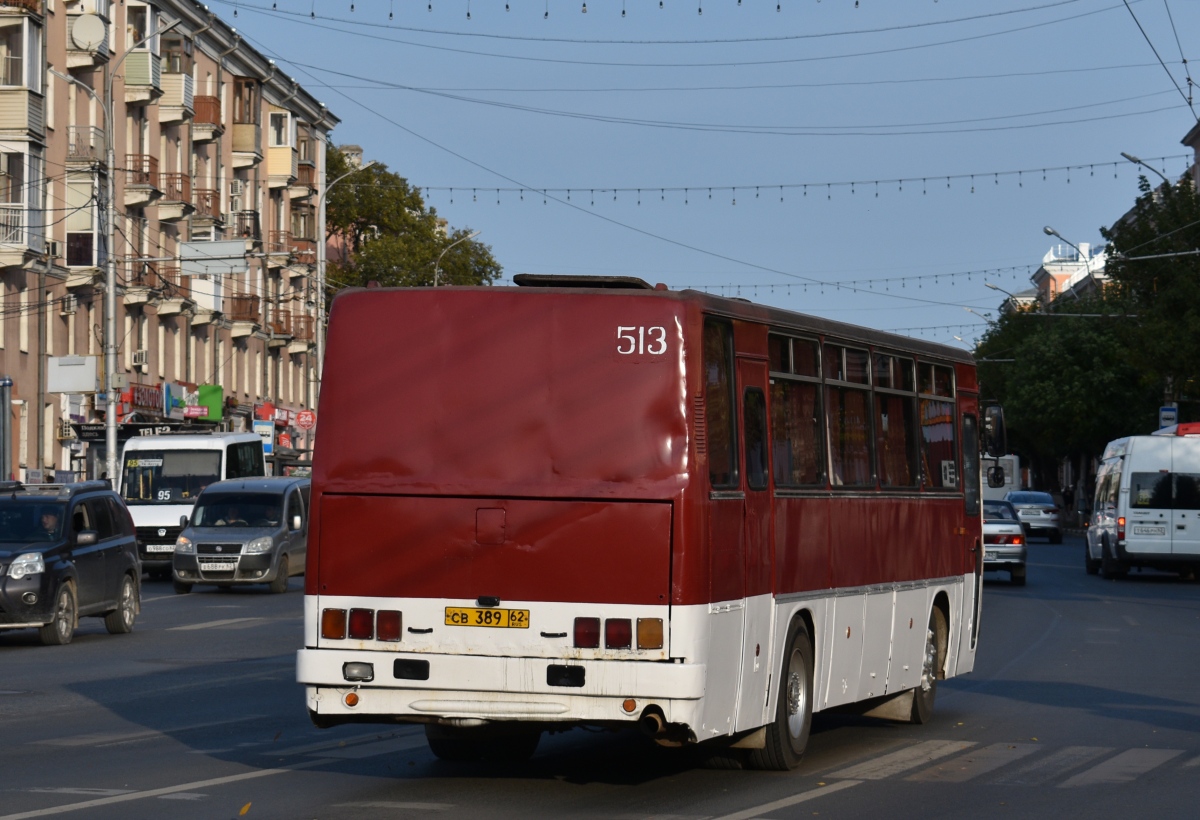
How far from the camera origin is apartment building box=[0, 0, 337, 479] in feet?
171

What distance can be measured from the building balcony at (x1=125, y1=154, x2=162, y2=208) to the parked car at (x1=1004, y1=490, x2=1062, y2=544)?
2833cm

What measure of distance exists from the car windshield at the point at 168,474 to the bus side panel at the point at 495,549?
29.1 metres

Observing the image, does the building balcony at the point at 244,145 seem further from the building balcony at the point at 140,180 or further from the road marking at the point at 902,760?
the road marking at the point at 902,760

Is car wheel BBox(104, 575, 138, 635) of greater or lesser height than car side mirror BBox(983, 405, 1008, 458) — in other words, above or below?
below

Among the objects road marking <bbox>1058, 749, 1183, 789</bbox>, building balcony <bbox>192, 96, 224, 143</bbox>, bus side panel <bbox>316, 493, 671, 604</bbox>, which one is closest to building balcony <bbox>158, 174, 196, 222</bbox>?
building balcony <bbox>192, 96, 224, 143</bbox>

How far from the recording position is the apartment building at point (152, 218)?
171 feet

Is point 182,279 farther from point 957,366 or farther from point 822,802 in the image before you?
point 822,802

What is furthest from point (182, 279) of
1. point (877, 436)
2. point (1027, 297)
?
point (1027, 297)

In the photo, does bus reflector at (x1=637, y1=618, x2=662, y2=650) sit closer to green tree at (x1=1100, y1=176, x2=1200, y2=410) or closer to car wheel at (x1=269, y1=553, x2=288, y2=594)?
car wheel at (x1=269, y1=553, x2=288, y2=594)

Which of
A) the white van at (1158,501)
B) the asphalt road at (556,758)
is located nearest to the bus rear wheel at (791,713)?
the asphalt road at (556,758)

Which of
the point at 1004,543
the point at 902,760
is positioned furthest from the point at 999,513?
the point at 902,760

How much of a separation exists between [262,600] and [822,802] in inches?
870

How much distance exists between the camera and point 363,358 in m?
10.8

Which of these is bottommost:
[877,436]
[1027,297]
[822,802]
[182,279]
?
[822,802]
